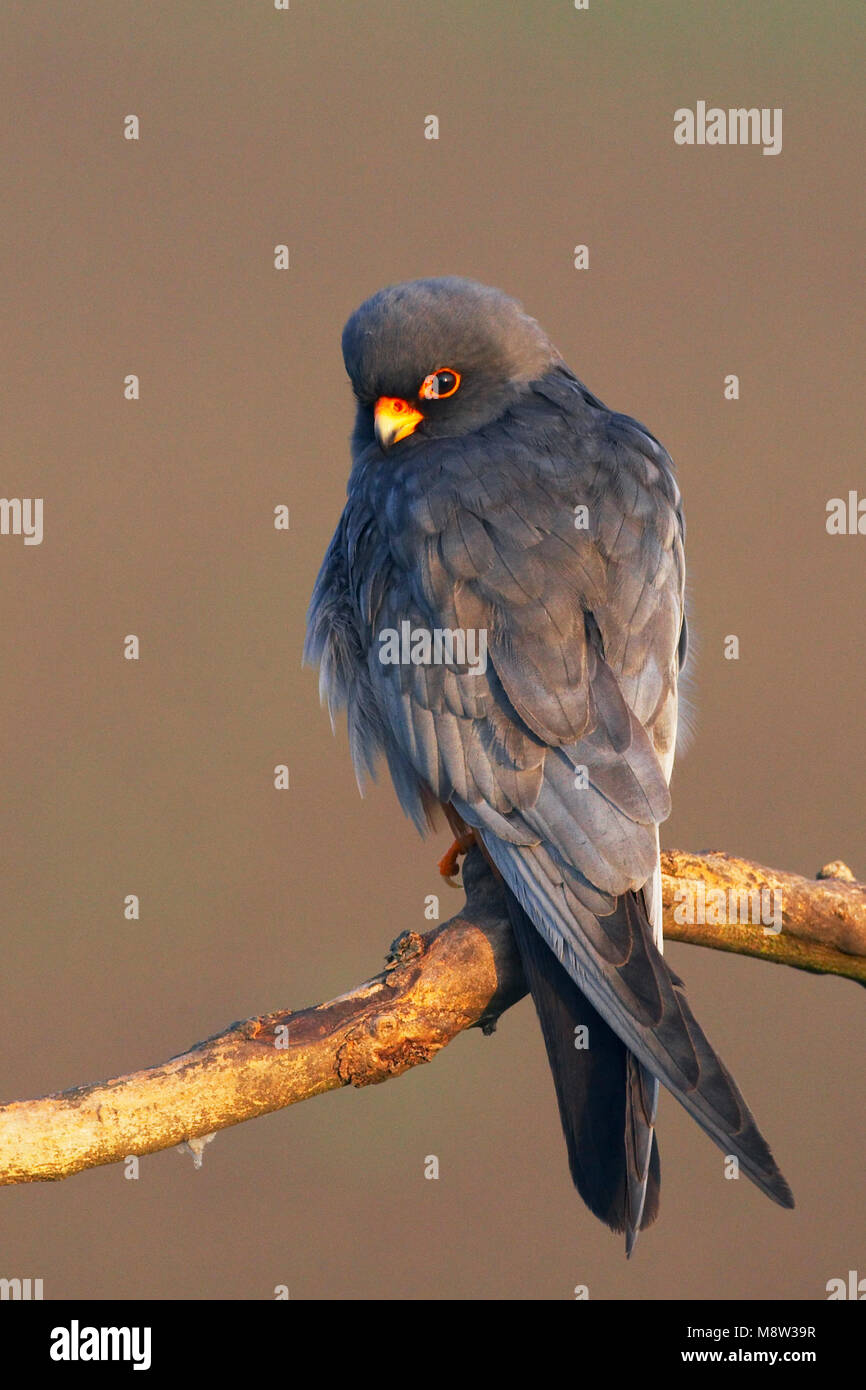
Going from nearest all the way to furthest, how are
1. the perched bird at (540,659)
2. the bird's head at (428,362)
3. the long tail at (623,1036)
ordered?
the long tail at (623,1036) → the perched bird at (540,659) → the bird's head at (428,362)

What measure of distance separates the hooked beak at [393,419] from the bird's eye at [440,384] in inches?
1.6

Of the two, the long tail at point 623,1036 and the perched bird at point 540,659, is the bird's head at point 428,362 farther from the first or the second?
the long tail at point 623,1036

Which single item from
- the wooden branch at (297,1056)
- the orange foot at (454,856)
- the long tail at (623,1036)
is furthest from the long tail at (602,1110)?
the orange foot at (454,856)

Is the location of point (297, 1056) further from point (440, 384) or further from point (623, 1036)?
point (440, 384)

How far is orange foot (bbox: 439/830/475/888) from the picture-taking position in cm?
268

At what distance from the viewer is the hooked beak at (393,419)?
2668 mm

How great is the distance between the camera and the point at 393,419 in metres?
2.67

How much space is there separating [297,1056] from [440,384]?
4.41 feet

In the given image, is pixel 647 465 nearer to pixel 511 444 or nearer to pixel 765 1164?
pixel 511 444

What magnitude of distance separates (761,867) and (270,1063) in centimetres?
106

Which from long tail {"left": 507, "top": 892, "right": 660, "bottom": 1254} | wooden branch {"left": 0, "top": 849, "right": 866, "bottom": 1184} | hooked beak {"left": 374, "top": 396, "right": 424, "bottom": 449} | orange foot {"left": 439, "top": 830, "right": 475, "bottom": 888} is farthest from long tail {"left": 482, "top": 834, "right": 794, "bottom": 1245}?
hooked beak {"left": 374, "top": 396, "right": 424, "bottom": 449}

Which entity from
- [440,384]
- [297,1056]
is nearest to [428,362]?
[440,384]

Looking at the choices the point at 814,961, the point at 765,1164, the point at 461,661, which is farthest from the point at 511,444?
the point at 765,1164

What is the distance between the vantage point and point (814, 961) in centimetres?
261
